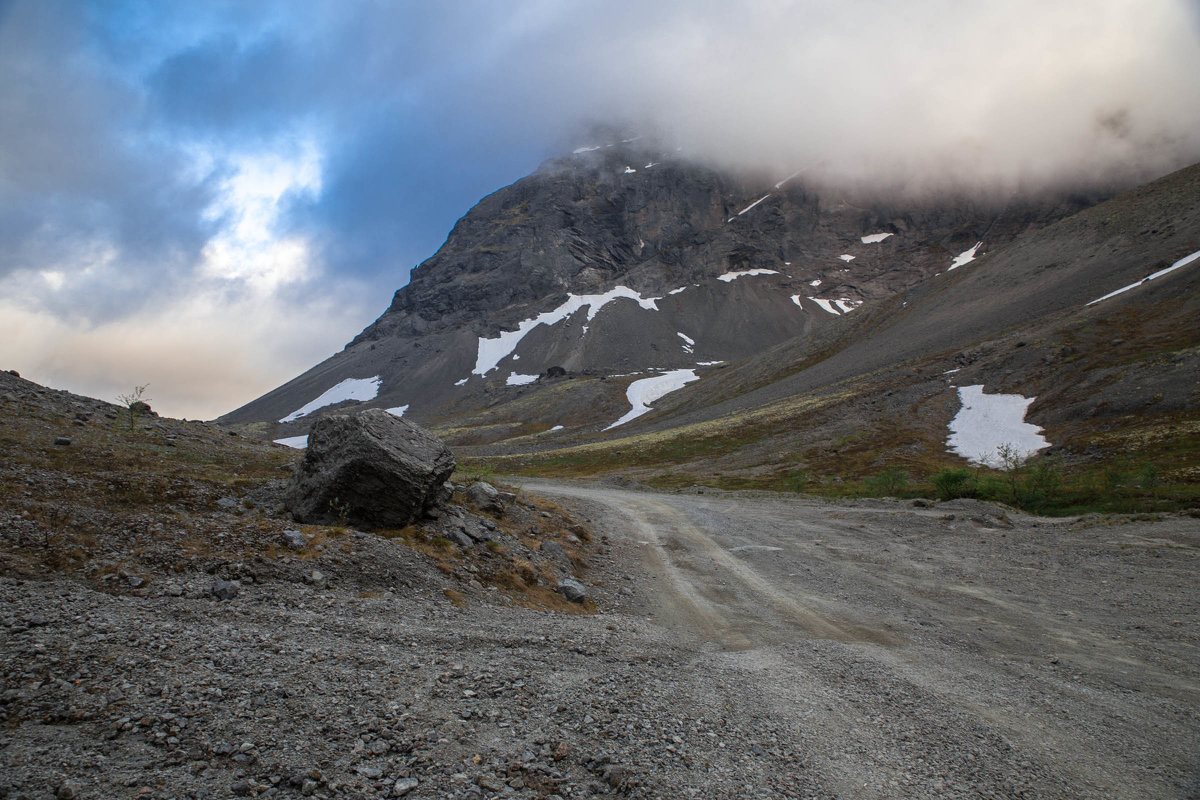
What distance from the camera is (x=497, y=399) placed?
160250 mm

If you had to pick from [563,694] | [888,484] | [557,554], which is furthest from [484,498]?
[888,484]

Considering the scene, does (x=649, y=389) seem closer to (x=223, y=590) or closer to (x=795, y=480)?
(x=795, y=480)

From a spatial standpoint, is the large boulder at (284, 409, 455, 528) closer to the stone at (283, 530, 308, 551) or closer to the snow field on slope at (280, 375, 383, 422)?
the stone at (283, 530, 308, 551)

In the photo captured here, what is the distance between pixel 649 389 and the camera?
135 m

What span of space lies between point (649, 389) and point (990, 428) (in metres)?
83.2

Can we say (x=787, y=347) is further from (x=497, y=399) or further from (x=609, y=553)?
(x=609, y=553)

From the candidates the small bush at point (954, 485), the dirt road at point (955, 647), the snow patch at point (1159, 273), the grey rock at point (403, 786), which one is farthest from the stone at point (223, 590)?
the snow patch at point (1159, 273)

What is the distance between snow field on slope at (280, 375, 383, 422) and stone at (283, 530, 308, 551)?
184 meters

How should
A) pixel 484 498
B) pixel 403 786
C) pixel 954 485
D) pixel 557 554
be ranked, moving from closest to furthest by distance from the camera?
pixel 403 786 → pixel 557 554 → pixel 484 498 → pixel 954 485

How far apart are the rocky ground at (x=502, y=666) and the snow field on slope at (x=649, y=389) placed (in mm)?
96495

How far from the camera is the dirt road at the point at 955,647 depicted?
246 inches

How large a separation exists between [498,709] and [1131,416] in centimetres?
6269

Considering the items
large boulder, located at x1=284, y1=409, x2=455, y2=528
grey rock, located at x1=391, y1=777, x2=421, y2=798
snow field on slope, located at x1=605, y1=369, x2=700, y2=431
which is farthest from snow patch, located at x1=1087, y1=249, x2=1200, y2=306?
grey rock, located at x1=391, y1=777, x2=421, y2=798

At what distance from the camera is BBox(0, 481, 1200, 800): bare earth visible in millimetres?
4855
